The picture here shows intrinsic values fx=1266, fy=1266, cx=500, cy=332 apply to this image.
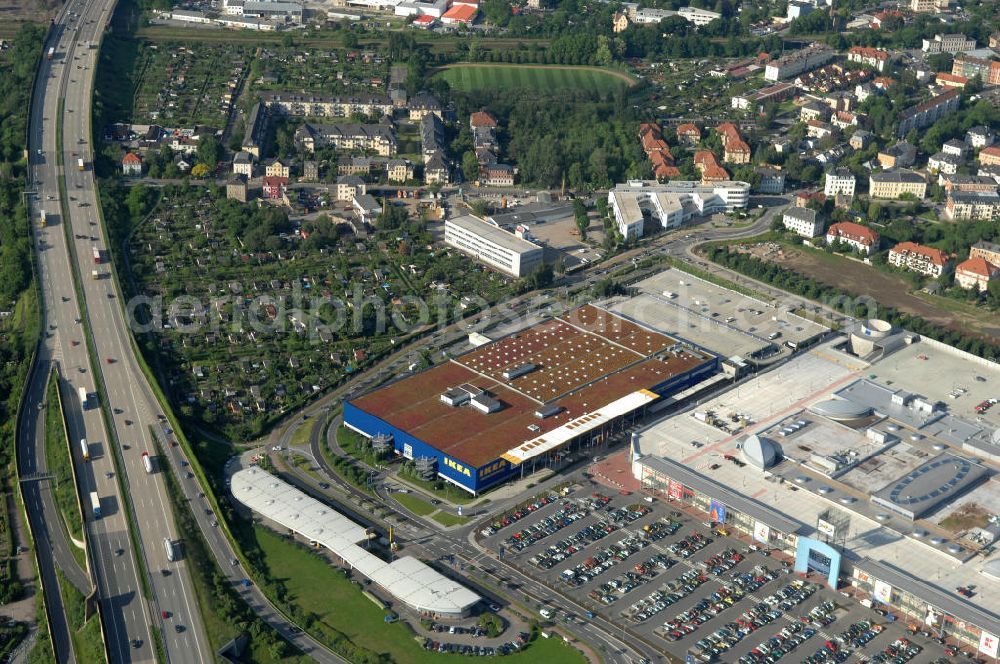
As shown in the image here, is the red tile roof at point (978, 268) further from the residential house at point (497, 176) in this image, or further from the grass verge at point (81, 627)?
the grass verge at point (81, 627)

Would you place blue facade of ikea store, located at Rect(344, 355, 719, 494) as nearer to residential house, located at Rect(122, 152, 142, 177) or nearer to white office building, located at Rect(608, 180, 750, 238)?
white office building, located at Rect(608, 180, 750, 238)

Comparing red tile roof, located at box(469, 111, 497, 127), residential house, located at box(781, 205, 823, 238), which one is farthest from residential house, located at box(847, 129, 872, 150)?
red tile roof, located at box(469, 111, 497, 127)

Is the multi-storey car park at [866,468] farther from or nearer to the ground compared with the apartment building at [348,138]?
nearer to the ground

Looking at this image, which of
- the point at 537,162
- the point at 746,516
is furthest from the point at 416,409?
the point at 537,162

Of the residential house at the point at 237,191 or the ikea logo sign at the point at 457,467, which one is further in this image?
the residential house at the point at 237,191

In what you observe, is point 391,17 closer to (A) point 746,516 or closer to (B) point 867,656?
(A) point 746,516

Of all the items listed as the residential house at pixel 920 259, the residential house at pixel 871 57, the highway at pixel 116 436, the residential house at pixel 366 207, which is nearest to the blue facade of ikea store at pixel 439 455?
the highway at pixel 116 436
